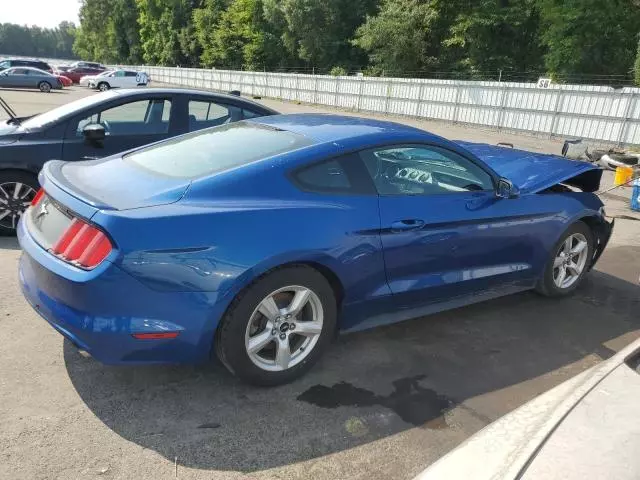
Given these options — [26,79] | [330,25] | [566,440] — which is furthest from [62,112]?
[330,25]

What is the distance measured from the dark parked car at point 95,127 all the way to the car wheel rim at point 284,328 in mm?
3544

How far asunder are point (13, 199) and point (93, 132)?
3.40ft

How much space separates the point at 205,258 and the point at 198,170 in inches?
27.2

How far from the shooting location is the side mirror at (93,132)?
217 inches

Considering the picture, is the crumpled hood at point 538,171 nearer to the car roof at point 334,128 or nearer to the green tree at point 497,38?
the car roof at point 334,128

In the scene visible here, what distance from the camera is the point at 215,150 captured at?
11.2 feet

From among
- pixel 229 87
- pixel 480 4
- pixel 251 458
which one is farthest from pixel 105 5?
pixel 251 458

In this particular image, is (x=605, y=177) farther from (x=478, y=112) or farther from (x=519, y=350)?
(x=478, y=112)

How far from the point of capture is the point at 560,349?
12.6ft

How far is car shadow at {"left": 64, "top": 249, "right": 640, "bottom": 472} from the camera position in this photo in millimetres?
2662

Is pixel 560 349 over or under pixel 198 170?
under

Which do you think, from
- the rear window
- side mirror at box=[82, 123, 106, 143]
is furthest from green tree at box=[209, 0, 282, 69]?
the rear window

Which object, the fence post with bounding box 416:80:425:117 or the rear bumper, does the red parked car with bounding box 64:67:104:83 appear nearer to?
the fence post with bounding box 416:80:425:117

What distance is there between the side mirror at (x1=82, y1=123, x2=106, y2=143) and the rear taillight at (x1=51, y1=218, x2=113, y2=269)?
3075mm
